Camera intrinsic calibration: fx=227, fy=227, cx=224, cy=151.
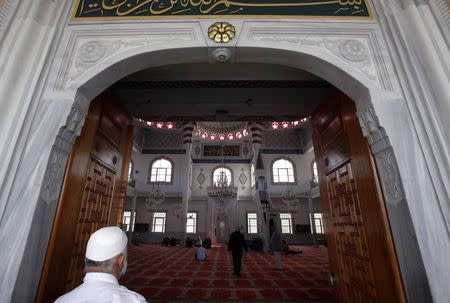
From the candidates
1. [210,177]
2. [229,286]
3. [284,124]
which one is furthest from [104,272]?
[284,124]

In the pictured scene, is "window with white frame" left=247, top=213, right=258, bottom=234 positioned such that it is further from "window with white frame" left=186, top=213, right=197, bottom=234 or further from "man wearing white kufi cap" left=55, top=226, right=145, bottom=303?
"man wearing white kufi cap" left=55, top=226, right=145, bottom=303

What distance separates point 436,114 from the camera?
1207mm

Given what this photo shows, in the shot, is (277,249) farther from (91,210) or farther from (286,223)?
(286,223)

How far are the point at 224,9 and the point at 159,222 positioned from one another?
445 inches

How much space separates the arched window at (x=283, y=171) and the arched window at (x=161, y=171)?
552 centimetres

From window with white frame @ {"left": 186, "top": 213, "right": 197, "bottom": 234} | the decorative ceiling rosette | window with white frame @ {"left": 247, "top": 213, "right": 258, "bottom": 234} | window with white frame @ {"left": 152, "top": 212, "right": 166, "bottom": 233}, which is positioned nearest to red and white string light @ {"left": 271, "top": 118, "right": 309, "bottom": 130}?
window with white frame @ {"left": 247, "top": 213, "right": 258, "bottom": 234}

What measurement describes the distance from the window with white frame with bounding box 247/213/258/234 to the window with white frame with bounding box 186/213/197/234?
2.72 m

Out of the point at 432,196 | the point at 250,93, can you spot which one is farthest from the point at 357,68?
the point at 250,93

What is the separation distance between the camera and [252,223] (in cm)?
1148

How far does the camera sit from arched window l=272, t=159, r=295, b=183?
11711 millimetres

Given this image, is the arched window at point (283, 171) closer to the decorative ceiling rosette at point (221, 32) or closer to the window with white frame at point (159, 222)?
the window with white frame at point (159, 222)

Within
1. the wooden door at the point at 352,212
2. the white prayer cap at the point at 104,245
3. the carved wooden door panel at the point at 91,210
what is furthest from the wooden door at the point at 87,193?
the wooden door at the point at 352,212

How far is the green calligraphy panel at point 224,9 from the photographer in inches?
64.8

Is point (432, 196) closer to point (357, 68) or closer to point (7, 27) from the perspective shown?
point (357, 68)
